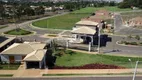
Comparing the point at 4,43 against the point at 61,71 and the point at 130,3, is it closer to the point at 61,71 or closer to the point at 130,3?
the point at 61,71

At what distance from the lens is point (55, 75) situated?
3453 centimetres

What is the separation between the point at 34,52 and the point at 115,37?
28821mm

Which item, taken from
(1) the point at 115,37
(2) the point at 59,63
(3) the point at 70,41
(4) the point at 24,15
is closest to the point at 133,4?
(4) the point at 24,15

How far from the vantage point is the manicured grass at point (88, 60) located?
40.0 metres

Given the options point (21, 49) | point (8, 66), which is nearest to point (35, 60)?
point (8, 66)

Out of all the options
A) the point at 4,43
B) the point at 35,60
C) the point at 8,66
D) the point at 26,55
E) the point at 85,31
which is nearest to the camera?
the point at 35,60

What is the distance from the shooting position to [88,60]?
42.0 m

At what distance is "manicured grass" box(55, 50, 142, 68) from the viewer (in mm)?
40047

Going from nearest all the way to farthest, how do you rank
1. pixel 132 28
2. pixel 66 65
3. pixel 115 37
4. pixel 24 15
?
pixel 66 65 < pixel 115 37 < pixel 132 28 < pixel 24 15

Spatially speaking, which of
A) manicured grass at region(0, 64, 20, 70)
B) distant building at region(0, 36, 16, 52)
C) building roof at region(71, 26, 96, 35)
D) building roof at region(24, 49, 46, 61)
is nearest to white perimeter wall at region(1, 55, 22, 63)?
manicured grass at region(0, 64, 20, 70)

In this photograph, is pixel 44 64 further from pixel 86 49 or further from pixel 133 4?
pixel 133 4

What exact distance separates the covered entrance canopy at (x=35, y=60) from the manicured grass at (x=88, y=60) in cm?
306

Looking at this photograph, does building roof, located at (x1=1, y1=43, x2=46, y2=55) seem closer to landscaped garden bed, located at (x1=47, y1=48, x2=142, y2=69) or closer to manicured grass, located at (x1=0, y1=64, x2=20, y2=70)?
manicured grass, located at (x1=0, y1=64, x2=20, y2=70)

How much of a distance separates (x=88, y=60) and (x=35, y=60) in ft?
33.1
